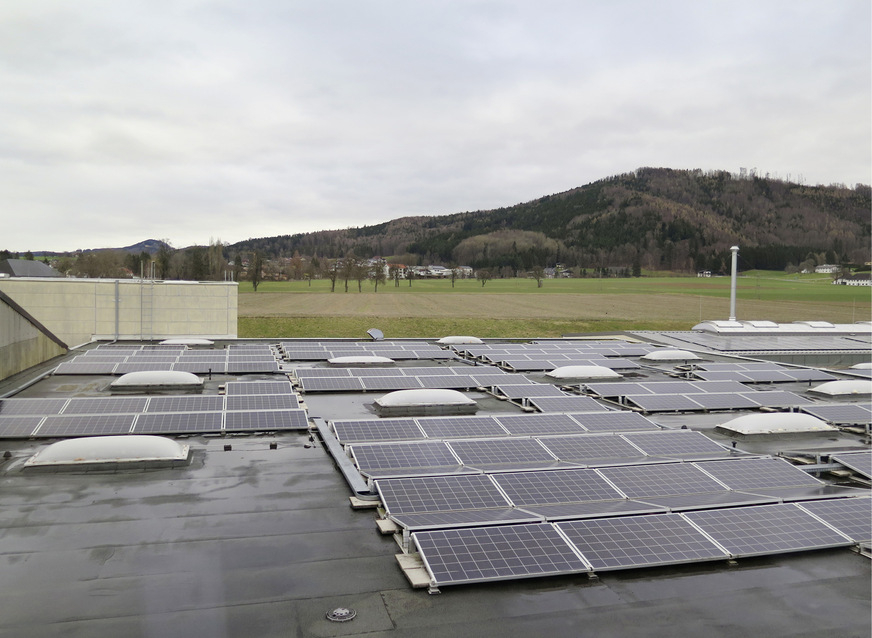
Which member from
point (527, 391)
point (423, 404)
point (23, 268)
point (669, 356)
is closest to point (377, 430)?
point (423, 404)

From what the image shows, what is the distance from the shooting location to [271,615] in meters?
9.03

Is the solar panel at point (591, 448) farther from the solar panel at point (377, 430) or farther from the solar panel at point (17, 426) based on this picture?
the solar panel at point (17, 426)

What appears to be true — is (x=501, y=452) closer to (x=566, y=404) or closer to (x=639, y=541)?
(x=639, y=541)

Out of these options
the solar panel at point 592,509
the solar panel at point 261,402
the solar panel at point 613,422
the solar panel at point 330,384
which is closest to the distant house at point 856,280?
the solar panel at point 613,422

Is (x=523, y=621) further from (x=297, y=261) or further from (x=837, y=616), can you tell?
(x=297, y=261)

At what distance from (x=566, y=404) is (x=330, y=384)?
1013 centimetres

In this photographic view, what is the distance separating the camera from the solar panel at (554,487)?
13648mm

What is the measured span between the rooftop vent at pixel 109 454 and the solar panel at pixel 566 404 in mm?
12988

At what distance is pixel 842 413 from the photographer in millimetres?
22656

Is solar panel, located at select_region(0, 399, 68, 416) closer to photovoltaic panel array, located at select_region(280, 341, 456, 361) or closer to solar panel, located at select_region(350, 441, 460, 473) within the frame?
solar panel, located at select_region(350, 441, 460, 473)

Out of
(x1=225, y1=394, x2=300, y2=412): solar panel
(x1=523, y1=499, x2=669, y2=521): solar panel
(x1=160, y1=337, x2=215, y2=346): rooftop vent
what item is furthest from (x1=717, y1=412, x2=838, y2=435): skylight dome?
(x1=160, y1=337, x2=215, y2=346): rooftop vent

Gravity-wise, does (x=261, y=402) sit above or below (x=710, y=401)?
above

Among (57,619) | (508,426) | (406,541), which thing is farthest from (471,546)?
(508,426)

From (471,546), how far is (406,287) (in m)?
152
